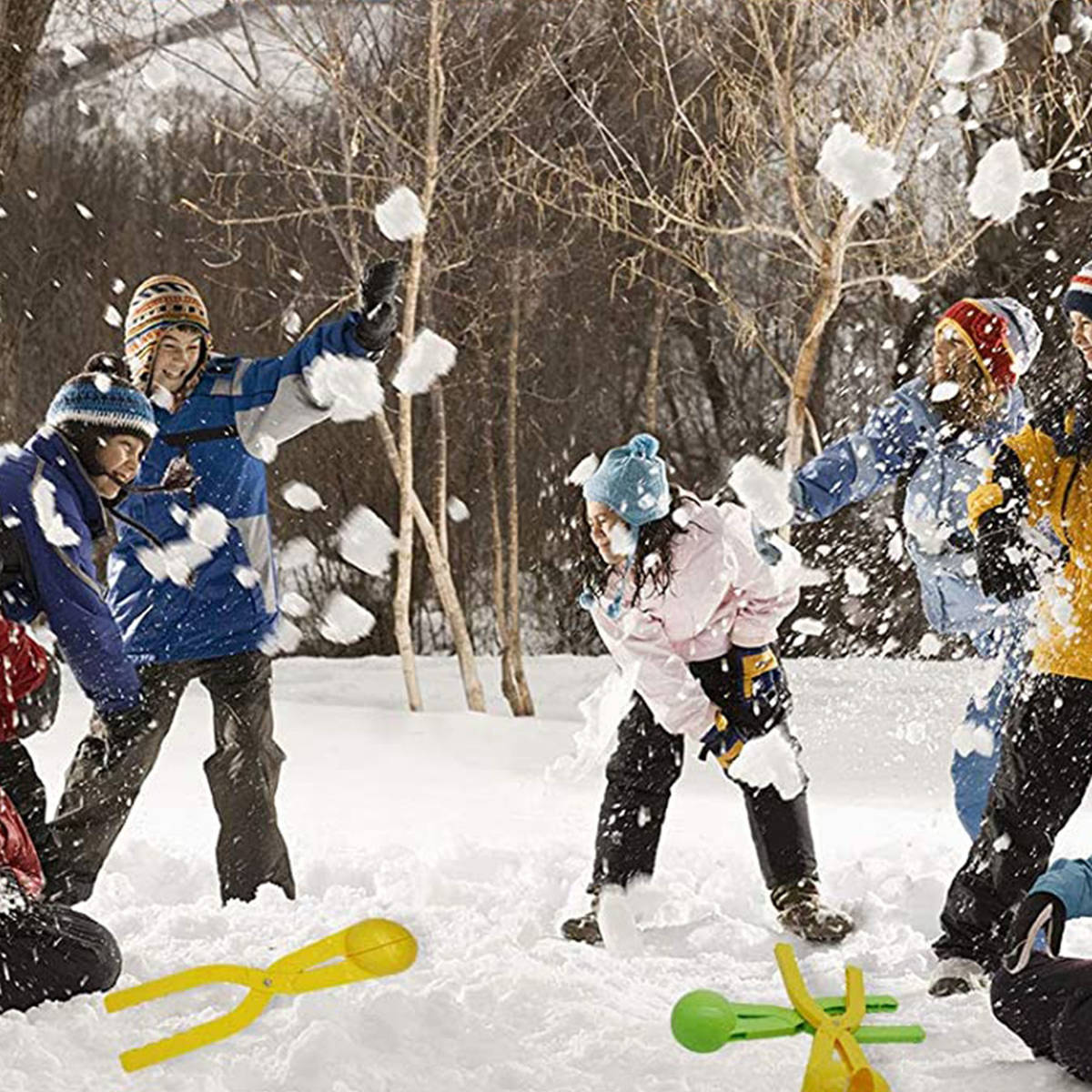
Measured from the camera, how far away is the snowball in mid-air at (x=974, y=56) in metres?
6.21

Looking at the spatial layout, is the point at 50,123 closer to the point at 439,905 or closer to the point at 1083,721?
the point at 439,905

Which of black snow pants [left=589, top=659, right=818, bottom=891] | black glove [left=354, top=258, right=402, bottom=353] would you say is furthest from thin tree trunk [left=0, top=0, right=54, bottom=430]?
black snow pants [left=589, top=659, right=818, bottom=891]

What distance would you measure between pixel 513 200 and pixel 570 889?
4.34 meters

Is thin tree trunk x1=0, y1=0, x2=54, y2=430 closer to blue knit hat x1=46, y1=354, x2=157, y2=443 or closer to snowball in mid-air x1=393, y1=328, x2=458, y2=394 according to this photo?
snowball in mid-air x1=393, y1=328, x2=458, y2=394

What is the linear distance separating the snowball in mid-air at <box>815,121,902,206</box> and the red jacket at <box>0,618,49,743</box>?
→ 13.7 ft

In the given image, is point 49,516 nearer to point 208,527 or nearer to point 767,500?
point 208,527

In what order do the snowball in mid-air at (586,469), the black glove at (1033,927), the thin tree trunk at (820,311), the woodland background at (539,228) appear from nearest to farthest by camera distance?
the black glove at (1033,927) → the thin tree trunk at (820,311) → the woodland background at (539,228) → the snowball in mid-air at (586,469)

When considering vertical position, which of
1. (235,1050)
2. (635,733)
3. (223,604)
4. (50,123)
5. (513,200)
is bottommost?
(235,1050)

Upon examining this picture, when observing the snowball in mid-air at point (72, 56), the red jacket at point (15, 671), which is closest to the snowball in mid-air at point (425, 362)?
the snowball in mid-air at point (72, 56)

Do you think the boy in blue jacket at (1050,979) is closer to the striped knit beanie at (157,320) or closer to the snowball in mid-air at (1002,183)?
the striped knit beanie at (157,320)

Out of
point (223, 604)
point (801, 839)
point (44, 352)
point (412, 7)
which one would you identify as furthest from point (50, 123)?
point (801, 839)

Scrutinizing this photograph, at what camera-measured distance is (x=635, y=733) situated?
3178 mm

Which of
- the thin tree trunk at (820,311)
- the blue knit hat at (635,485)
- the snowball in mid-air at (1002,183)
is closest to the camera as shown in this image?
the blue knit hat at (635,485)

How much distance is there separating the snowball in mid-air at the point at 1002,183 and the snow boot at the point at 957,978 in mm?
4950
